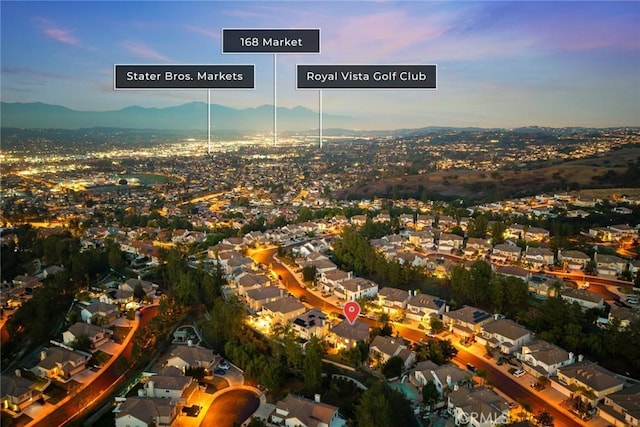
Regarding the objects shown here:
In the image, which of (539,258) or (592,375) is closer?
(592,375)

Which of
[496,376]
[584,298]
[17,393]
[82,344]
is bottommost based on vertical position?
[17,393]

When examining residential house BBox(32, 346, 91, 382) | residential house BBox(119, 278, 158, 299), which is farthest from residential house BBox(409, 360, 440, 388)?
residential house BBox(119, 278, 158, 299)

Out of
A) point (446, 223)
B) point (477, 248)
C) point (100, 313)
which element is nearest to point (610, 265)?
point (477, 248)

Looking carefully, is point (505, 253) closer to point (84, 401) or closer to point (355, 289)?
point (355, 289)

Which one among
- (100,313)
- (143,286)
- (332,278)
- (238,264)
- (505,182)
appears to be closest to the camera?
(100,313)

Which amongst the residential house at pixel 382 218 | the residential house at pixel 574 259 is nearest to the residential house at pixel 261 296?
the residential house at pixel 574 259

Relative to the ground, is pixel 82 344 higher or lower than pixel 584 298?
lower

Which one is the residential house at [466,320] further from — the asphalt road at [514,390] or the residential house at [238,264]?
the residential house at [238,264]
